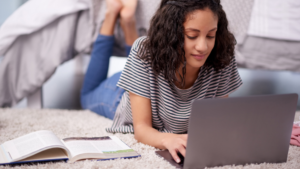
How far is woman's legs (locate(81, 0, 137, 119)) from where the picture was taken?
142cm

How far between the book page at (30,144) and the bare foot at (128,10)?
83 centimetres

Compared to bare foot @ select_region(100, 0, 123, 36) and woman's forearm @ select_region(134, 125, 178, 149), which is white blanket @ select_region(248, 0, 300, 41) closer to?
bare foot @ select_region(100, 0, 123, 36)

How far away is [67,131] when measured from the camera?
1061 millimetres

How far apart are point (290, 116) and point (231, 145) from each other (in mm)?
170

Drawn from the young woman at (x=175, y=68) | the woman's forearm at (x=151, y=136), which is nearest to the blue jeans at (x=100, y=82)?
the young woman at (x=175, y=68)

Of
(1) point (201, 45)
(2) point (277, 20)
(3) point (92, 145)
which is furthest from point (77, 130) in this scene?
(2) point (277, 20)

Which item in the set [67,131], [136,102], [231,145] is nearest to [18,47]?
[67,131]

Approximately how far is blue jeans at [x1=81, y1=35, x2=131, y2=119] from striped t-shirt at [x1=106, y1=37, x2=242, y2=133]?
41cm

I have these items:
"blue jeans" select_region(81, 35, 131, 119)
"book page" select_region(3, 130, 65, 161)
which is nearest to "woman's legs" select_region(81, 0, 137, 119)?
"blue jeans" select_region(81, 35, 131, 119)

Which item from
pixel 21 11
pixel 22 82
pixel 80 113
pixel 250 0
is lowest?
pixel 80 113

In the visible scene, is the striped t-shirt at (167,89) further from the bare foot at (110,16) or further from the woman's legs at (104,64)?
the bare foot at (110,16)

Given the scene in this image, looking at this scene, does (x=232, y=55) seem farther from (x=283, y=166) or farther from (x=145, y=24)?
(x=145, y=24)

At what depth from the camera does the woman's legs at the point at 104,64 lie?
4.66ft

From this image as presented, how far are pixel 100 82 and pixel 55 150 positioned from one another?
869mm
